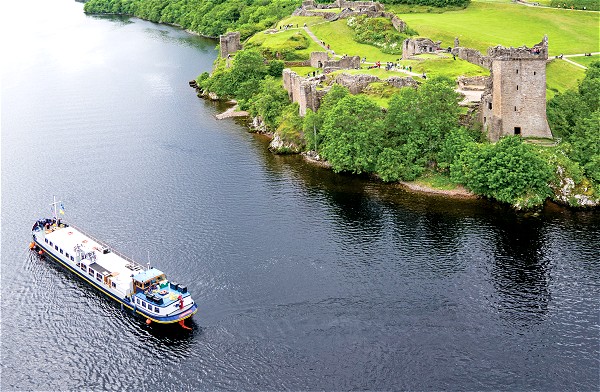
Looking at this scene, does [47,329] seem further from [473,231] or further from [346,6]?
[346,6]

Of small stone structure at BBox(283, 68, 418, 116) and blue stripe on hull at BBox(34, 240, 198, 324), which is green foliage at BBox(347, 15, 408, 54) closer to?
small stone structure at BBox(283, 68, 418, 116)

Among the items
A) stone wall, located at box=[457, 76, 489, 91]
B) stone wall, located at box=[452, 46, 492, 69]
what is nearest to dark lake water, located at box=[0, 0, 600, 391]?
stone wall, located at box=[457, 76, 489, 91]

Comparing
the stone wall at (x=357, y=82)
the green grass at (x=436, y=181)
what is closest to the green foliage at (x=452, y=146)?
the green grass at (x=436, y=181)

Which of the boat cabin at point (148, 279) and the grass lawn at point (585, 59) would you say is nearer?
the boat cabin at point (148, 279)

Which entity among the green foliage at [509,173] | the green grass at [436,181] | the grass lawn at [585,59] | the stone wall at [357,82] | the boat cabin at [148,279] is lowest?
the boat cabin at [148,279]

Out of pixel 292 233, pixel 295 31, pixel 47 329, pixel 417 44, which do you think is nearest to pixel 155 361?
pixel 47 329

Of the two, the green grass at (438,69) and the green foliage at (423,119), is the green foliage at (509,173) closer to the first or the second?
the green foliage at (423,119)
